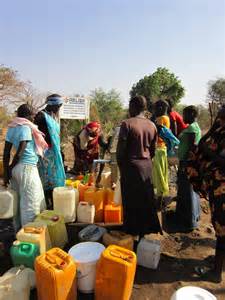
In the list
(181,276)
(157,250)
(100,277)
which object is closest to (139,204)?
(157,250)

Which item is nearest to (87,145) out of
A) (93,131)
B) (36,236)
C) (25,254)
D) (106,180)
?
(93,131)

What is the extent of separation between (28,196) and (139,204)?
1.30m

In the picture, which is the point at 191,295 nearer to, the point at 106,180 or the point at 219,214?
the point at 219,214

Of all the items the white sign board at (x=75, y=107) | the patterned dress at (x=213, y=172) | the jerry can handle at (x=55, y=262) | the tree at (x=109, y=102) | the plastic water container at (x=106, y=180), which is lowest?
the jerry can handle at (x=55, y=262)

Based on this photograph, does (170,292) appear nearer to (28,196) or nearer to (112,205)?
(112,205)

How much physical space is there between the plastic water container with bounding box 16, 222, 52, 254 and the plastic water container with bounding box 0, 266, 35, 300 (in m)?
0.35

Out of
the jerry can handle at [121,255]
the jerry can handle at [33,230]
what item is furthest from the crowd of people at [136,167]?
the jerry can handle at [121,255]

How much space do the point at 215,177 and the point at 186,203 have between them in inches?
50.9

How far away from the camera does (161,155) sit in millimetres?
4715

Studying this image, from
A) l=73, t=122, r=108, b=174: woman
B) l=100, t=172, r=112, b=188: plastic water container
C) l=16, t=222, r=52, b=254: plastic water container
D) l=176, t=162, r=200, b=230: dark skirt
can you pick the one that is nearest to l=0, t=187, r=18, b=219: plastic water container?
l=16, t=222, r=52, b=254: plastic water container

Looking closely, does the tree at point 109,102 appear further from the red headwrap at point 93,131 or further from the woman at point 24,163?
the woman at point 24,163

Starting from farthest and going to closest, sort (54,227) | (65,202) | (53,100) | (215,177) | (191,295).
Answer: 1. (53,100)
2. (65,202)
3. (54,227)
4. (215,177)
5. (191,295)

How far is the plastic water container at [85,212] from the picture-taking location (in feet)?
13.1

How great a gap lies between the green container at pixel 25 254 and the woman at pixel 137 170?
1.17m
